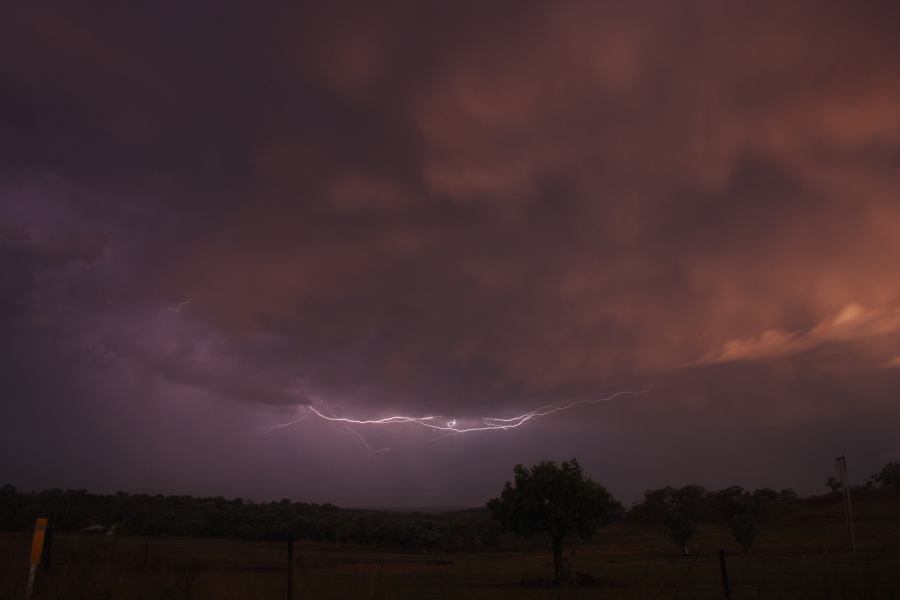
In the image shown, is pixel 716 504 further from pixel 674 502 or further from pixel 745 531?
pixel 745 531

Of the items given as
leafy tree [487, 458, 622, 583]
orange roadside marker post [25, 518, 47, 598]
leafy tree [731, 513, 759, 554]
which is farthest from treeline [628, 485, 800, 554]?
orange roadside marker post [25, 518, 47, 598]

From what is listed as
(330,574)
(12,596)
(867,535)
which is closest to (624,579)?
(330,574)

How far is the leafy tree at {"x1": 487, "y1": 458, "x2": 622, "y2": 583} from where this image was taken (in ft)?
114

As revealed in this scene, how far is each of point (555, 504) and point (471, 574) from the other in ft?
30.9

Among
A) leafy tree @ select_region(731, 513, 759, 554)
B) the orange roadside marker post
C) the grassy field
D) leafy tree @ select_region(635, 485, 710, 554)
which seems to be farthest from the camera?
leafy tree @ select_region(635, 485, 710, 554)

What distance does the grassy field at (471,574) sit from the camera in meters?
11.9

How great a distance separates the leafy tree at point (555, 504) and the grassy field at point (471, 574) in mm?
2923

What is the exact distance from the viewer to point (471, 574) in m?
39.6

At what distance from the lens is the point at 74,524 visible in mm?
60031

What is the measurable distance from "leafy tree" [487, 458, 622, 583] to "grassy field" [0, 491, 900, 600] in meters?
2.92

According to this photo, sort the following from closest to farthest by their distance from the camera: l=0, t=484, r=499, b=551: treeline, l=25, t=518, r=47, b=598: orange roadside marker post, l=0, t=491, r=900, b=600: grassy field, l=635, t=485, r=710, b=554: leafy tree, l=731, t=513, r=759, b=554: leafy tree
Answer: l=25, t=518, r=47, b=598: orange roadside marker post → l=0, t=491, r=900, b=600: grassy field → l=731, t=513, r=759, b=554: leafy tree → l=0, t=484, r=499, b=551: treeline → l=635, t=485, r=710, b=554: leafy tree

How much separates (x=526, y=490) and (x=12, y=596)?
2906 centimetres

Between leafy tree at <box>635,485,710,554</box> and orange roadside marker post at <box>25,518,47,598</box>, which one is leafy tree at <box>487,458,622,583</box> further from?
leafy tree at <box>635,485,710,554</box>

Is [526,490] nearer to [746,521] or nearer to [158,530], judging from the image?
[746,521]
